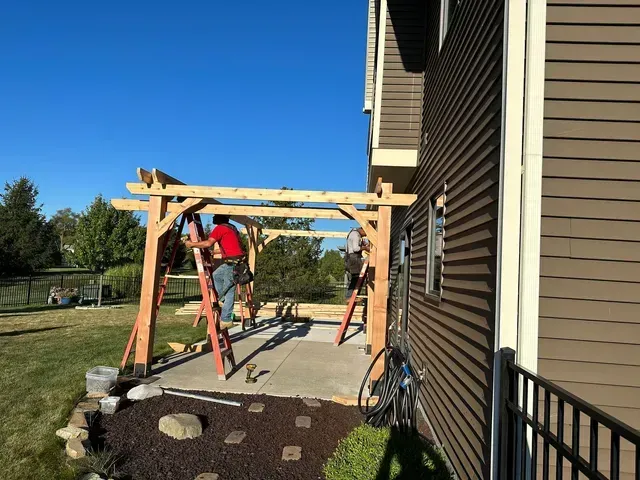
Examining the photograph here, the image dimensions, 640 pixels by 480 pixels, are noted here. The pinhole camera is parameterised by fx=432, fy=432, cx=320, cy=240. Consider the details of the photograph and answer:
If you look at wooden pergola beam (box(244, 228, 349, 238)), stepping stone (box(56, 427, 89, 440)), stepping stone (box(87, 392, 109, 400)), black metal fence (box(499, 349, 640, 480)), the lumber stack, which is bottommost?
stepping stone (box(56, 427, 89, 440))

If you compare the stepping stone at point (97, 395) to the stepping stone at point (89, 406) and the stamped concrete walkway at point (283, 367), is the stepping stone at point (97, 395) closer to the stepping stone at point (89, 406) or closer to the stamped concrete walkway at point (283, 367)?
the stepping stone at point (89, 406)

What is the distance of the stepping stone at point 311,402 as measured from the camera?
15.0 feet

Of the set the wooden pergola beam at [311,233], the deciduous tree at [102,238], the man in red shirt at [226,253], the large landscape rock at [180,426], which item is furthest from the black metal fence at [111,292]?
the large landscape rock at [180,426]

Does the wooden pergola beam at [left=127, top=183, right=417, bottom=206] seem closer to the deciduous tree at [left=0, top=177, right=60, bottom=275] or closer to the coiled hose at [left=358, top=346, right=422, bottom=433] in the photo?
the coiled hose at [left=358, top=346, right=422, bottom=433]

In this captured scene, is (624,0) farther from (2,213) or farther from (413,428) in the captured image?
(2,213)

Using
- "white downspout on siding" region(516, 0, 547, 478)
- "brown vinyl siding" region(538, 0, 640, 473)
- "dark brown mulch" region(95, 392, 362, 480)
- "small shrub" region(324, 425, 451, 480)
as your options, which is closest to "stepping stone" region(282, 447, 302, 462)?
"dark brown mulch" region(95, 392, 362, 480)

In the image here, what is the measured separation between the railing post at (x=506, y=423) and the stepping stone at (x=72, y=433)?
10.1 ft

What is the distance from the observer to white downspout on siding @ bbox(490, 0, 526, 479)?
2422 mm

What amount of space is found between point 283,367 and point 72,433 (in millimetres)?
3088

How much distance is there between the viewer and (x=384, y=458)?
3262 mm

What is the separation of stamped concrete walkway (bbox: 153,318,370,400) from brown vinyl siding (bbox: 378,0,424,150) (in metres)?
3.57

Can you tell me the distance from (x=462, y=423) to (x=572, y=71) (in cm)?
245

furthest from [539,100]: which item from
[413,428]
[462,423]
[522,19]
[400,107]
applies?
[400,107]

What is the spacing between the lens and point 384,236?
536 centimetres
